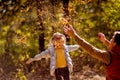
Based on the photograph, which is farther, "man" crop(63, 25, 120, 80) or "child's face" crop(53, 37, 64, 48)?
"child's face" crop(53, 37, 64, 48)

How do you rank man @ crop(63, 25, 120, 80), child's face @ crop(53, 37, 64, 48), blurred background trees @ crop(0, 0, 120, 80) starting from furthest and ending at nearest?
blurred background trees @ crop(0, 0, 120, 80) < child's face @ crop(53, 37, 64, 48) < man @ crop(63, 25, 120, 80)

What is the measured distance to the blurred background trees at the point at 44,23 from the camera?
11.3m

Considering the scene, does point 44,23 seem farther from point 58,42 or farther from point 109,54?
point 109,54

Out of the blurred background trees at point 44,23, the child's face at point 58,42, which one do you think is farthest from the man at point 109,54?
the blurred background trees at point 44,23

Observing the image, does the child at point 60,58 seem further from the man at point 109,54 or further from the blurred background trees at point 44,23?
the blurred background trees at point 44,23

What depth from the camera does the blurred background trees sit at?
11297 millimetres

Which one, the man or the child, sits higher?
the man

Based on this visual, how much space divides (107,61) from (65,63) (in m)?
3.71

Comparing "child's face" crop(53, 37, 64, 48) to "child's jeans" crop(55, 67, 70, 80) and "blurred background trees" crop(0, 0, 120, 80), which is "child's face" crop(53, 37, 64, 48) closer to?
"child's jeans" crop(55, 67, 70, 80)

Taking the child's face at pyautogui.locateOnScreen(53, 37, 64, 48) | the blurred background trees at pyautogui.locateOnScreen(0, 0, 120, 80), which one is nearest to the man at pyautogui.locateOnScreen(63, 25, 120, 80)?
the child's face at pyautogui.locateOnScreen(53, 37, 64, 48)

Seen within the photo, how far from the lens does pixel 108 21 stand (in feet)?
38.0

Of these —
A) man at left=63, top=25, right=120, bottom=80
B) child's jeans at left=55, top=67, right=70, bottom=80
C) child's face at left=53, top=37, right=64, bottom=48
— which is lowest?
child's jeans at left=55, top=67, right=70, bottom=80

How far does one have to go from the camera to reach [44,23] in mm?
11164

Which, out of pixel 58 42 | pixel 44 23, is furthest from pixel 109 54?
pixel 44 23
